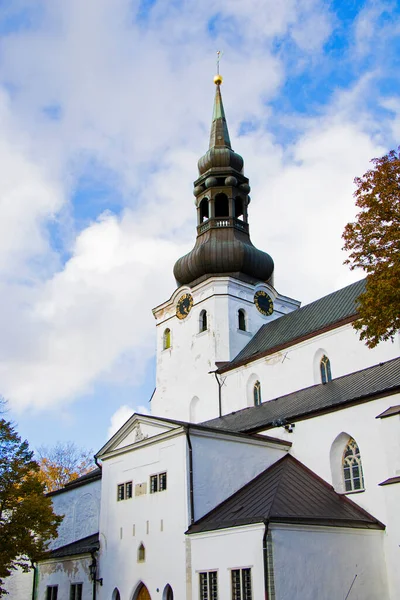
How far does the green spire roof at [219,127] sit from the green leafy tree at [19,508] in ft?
81.0

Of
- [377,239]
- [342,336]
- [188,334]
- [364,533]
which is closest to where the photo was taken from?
[377,239]

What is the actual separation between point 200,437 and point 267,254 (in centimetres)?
1783

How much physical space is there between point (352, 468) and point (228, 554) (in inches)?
219

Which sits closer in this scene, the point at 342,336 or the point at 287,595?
the point at 287,595

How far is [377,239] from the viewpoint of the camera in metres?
16.7

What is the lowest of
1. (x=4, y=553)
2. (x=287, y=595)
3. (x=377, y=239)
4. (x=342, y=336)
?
(x=287, y=595)

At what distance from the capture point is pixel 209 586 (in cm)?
Result: 1861

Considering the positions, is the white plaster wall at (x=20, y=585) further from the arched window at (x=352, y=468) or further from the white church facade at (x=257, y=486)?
the arched window at (x=352, y=468)

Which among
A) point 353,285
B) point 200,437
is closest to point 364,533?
point 200,437

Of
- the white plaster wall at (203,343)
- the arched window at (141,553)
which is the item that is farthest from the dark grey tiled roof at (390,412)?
the white plaster wall at (203,343)

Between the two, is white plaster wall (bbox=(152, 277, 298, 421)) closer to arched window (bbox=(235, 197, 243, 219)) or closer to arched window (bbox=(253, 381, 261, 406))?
arched window (bbox=(253, 381, 261, 406))

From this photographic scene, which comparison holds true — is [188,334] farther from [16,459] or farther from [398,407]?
[398,407]

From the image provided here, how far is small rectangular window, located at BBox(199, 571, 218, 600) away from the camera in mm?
18475

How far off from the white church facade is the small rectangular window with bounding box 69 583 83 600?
2.6 inches
